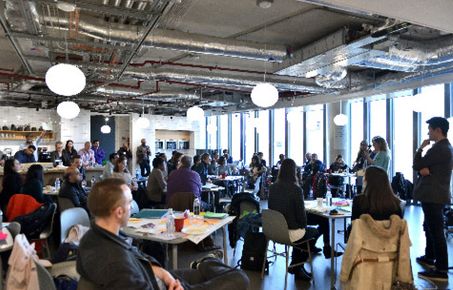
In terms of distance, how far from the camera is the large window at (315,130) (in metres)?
11.6

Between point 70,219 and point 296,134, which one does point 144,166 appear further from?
point 70,219

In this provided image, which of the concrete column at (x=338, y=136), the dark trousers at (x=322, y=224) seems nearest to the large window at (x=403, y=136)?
the concrete column at (x=338, y=136)

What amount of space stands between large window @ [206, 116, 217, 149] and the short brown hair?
14.0 m

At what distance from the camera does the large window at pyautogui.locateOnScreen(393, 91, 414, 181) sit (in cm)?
906

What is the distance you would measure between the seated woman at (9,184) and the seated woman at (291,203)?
10.6 ft

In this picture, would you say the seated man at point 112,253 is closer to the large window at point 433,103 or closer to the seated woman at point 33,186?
the seated woman at point 33,186

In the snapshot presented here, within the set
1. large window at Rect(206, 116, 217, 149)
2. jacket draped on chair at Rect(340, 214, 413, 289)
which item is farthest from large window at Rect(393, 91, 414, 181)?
large window at Rect(206, 116, 217, 149)

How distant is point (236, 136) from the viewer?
15.2 meters

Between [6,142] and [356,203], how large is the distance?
1135cm

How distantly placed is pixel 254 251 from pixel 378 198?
164 cm

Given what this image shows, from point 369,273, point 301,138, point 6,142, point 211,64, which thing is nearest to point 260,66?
point 211,64

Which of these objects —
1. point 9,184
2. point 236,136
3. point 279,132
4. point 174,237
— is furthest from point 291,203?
point 236,136

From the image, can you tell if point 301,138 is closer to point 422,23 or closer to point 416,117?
point 416,117

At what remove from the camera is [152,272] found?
80.5 inches
